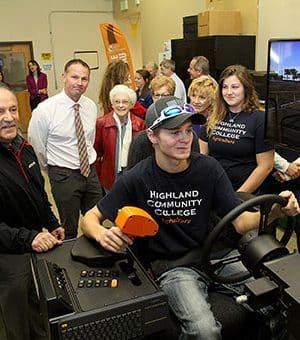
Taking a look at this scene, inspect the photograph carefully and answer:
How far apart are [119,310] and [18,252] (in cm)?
73

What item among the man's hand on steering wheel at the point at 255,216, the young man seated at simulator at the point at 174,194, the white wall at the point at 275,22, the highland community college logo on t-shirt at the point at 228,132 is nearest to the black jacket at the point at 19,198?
the young man seated at simulator at the point at 174,194

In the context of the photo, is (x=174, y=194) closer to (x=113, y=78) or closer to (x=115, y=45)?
(x=113, y=78)

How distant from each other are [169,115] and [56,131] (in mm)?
1265

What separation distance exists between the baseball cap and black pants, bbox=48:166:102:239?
118 cm

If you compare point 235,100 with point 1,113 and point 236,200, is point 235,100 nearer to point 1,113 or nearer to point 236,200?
point 236,200

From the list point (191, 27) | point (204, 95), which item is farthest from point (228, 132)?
point (191, 27)

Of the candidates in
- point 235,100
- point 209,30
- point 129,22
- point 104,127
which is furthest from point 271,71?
point 129,22

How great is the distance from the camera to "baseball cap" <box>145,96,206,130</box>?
152 centimetres

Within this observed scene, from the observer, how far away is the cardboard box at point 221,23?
15.9ft

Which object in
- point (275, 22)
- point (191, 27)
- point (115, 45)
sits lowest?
point (115, 45)

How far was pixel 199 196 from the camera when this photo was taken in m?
1.55

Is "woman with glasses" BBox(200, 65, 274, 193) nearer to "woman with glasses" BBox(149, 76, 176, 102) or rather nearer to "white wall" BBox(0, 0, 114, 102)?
"woman with glasses" BBox(149, 76, 176, 102)

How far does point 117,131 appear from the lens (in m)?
2.86

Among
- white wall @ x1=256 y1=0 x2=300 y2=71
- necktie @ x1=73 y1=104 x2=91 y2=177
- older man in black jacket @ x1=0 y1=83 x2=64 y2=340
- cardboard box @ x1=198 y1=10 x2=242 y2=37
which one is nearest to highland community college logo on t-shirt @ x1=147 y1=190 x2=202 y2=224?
older man in black jacket @ x1=0 y1=83 x2=64 y2=340
